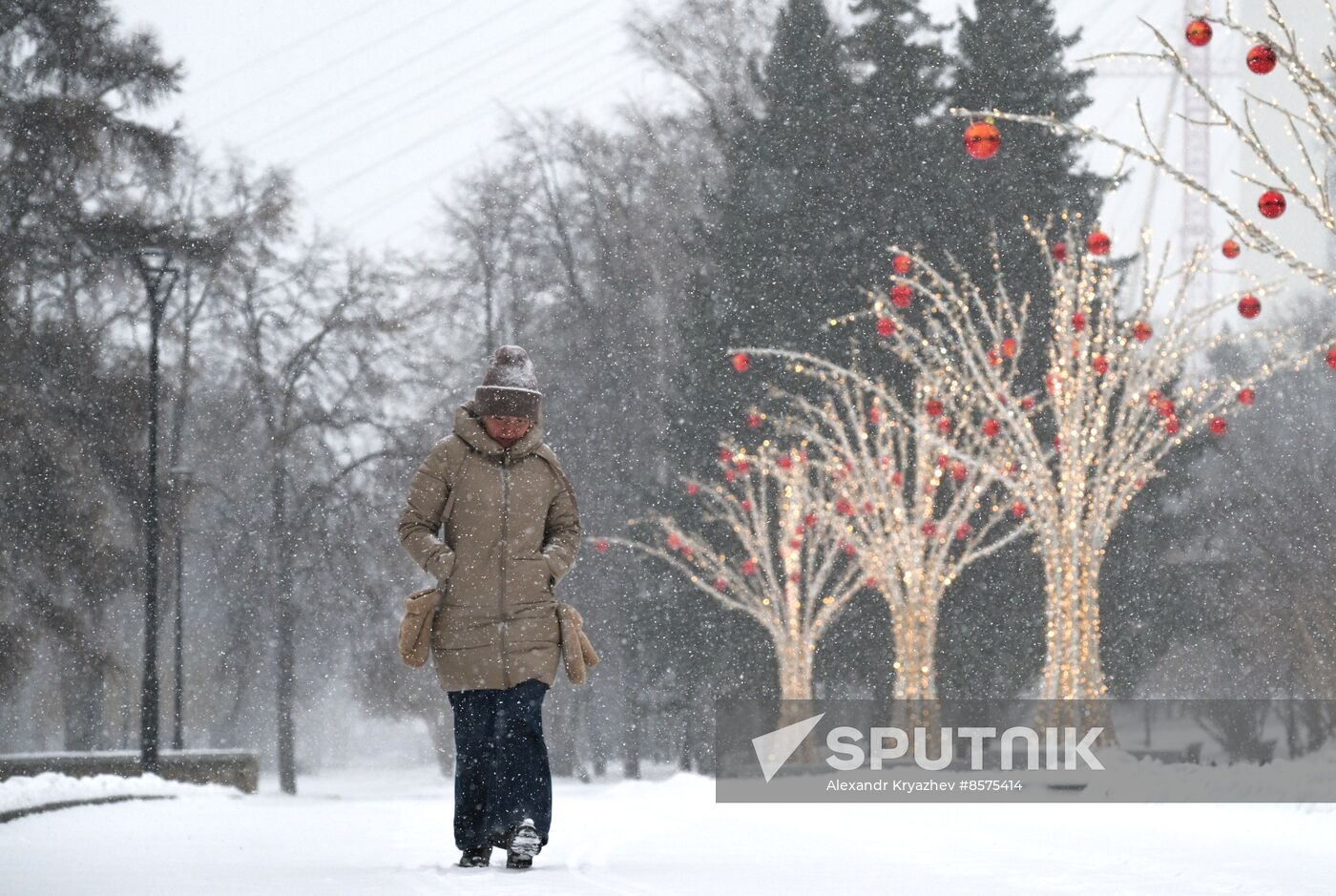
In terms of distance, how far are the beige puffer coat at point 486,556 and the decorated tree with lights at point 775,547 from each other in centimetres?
1248

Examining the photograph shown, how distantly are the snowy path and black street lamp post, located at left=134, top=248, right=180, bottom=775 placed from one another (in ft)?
26.0

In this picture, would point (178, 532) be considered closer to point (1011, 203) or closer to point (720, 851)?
point (1011, 203)

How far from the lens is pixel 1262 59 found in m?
7.46

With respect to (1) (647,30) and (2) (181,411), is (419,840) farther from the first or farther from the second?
(1) (647,30)

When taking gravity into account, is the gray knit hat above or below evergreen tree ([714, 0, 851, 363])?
below

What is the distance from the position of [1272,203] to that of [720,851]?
3403 mm

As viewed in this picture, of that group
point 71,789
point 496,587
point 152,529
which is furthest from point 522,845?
point 152,529

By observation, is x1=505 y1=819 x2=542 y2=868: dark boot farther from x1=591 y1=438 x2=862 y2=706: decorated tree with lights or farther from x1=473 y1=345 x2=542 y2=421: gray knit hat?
x1=591 y1=438 x2=862 y2=706: decorated tree with lights

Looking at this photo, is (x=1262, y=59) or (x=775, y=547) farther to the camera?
(x=775, y=547)

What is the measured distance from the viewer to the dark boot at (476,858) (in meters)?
7.62

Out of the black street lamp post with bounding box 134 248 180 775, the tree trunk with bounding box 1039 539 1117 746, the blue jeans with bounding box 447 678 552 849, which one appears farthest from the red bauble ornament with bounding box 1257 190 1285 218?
the black street lamp post with bounding box 134 248 180 775

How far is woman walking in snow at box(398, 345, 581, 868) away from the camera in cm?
747

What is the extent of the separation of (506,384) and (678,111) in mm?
29534

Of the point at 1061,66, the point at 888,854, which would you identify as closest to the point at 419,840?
the point at 888,854
